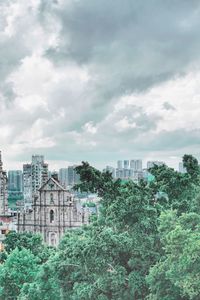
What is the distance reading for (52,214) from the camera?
53.7 m

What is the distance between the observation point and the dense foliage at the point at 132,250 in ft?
78.4

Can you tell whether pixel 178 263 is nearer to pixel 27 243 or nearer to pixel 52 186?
pixel 27 243

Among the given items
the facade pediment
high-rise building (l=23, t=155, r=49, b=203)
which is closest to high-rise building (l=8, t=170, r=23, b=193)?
high-rise building (l=23, t=155, r=49, b=203)

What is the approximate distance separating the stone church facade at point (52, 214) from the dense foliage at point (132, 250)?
68.1ft

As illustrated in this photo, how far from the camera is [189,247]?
23094 millimetres

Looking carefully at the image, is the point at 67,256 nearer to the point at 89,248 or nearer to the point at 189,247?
the point at 89,248

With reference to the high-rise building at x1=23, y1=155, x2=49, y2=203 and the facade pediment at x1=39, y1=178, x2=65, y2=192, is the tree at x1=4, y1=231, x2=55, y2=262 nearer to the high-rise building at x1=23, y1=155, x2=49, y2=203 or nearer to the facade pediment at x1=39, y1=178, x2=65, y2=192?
the facade pediment at x1=39, y1=178, x2=65, y2=192

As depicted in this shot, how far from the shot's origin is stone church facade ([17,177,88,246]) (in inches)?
2063

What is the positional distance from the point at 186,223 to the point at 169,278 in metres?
3.18

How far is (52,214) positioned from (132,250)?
27.3 m

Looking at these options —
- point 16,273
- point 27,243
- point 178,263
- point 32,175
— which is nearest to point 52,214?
point 27,243

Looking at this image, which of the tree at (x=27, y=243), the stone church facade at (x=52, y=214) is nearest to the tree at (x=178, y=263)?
the tree at (x=27, y=243)

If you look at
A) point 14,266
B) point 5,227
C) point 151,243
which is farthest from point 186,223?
point 5,227

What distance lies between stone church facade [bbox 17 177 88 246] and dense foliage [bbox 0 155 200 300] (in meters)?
20.7
